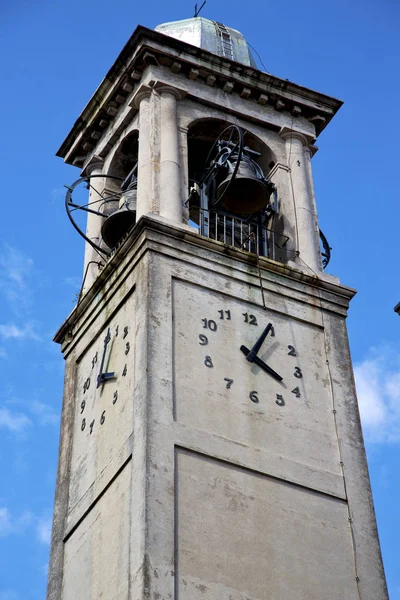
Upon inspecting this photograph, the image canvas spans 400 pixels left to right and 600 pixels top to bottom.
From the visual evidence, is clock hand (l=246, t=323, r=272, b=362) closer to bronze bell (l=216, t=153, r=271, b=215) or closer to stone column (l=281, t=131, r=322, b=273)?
stone column (l=281, t=131, r=322, b=273)

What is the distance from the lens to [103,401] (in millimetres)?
25438

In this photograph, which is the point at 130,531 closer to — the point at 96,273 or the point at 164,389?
the point at 164,389

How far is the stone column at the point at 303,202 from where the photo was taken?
92.8ft

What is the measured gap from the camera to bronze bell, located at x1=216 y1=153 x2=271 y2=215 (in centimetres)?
2848

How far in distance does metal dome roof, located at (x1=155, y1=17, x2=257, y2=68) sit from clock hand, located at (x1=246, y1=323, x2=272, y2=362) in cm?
769

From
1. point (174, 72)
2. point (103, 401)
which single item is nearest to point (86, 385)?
point (103, 401)

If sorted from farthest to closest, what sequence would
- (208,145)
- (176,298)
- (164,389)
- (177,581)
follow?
(208,145)
(176,298)
(164,389)
(177,581)

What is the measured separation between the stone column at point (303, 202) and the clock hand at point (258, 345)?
216 cm

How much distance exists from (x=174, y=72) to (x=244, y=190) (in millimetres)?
2868

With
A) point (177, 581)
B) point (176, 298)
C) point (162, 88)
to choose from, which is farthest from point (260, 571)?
point (162, 88)

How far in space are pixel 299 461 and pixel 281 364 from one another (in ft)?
6.60

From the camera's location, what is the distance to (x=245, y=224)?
94.1ft

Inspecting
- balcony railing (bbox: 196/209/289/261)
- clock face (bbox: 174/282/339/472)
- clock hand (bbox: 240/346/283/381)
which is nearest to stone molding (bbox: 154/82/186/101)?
balcony railing (bbox: 196/209/289/261)

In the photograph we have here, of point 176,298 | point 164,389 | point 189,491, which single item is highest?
point 176,298
